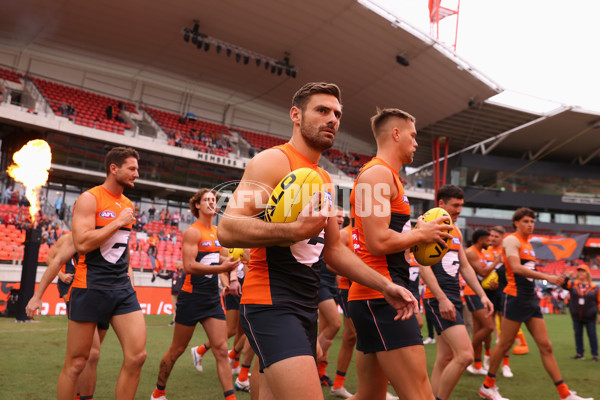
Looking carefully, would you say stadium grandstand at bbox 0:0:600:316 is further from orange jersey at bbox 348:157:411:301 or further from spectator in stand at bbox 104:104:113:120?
orange jersey at bbox 348:157:411:301

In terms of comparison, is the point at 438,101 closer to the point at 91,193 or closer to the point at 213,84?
the point at 213,84

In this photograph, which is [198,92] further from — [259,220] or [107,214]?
[259,220]

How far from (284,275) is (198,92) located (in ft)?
111

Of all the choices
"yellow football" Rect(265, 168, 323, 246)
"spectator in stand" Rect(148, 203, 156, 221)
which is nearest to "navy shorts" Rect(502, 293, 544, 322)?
"yellow football" Rect(265, 168, 323, 246)

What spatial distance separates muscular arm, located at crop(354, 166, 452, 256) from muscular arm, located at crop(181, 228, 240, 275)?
229 cm

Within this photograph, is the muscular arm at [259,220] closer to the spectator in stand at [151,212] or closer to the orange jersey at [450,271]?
the orange jersey at [450,271]

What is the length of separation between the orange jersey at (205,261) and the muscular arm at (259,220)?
125 inches

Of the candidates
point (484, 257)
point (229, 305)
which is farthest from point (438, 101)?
point (229, 305)

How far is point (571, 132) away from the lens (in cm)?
3850

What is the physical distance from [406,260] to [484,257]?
6.92 meters

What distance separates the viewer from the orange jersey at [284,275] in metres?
2.48

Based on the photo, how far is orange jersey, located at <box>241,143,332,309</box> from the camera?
8.15 feet

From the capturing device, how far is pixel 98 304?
13.5 feet

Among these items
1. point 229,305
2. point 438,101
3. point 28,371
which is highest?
point 438,101
